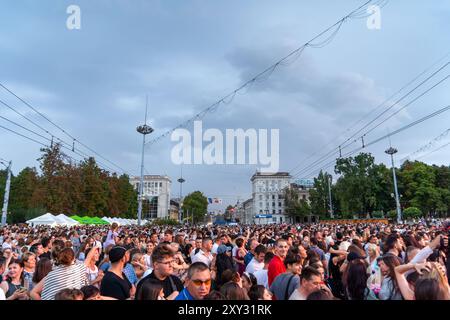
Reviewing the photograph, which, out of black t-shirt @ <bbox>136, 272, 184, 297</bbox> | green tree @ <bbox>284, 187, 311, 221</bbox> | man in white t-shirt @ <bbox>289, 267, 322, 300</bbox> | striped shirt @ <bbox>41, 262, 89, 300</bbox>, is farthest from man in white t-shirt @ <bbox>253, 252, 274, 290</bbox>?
green tree @ <bbox>284, 187, 311, 221</bbox>

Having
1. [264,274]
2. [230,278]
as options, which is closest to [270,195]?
[264,274]

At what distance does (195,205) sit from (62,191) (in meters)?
79.1

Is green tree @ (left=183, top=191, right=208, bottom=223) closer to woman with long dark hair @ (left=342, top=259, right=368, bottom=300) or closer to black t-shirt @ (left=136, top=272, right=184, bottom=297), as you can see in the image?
black t-shirt @ (left=136, top=272, right=184, bottom=297)

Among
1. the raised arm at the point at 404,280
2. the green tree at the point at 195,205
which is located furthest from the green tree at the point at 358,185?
the green tree at the point at 195,205

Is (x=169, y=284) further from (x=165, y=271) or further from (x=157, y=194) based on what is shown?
(x=157, y=194)

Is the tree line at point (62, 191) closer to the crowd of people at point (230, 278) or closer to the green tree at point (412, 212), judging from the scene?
the crowd of people at point (230, 278)

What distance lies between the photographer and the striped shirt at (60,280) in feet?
13.6

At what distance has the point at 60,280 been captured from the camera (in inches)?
167

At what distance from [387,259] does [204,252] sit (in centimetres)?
465
